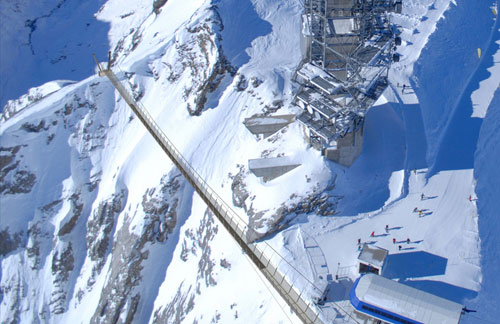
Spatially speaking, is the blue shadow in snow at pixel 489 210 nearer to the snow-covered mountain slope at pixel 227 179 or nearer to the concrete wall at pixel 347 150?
the snow-covered mountain slope at pixel 227 179

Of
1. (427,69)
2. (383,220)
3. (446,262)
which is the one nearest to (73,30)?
(427,69)

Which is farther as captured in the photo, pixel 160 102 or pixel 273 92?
pixel 160 102

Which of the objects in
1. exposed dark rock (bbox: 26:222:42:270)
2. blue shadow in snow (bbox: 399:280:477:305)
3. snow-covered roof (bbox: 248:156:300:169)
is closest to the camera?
blue shadow in snow (bbox: 399:280:477:305)

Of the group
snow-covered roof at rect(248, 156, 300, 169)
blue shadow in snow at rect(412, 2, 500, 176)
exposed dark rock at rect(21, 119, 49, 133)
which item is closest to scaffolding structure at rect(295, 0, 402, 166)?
snow-covered roof at rect(248, 156, 300, 169)

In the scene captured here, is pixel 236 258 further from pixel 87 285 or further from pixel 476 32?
pixel 476 32

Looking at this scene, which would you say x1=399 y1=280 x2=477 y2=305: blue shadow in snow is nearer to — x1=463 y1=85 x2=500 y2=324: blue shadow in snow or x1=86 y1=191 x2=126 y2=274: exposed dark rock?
x1=463 y1=85 x2=500 y2=324: blue shadow in snow

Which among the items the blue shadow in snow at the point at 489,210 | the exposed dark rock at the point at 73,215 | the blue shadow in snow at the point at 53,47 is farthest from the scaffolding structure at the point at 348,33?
the blue shadow in snow at the point at 53,47
